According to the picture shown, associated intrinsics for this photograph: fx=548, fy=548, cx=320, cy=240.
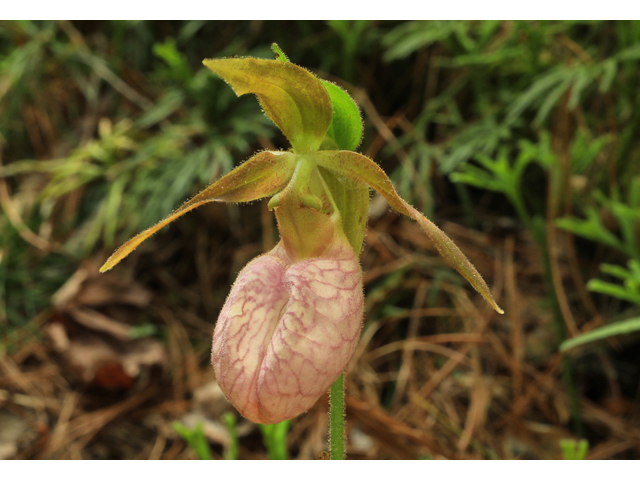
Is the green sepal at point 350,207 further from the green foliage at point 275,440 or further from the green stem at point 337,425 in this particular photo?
the green foliage at point 275,440

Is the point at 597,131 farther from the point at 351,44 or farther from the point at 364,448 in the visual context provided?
the point at 364,448

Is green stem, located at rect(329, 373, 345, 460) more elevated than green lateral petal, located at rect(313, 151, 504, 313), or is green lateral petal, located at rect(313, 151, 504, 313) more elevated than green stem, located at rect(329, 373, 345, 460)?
green lateral petal, located at rect(313, 151, 504, 313)

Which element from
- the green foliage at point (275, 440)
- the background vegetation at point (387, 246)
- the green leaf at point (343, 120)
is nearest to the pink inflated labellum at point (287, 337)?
the green leaf at point (343, 120)

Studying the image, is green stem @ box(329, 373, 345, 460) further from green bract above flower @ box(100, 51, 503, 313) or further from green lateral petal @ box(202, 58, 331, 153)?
green lateral petal @ box(202, 58, 331, 153)

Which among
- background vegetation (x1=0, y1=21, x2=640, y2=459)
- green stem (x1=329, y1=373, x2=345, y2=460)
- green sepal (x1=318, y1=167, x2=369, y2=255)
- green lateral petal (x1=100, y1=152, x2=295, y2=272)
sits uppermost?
green lateral petal (x1=100, y1=152, x2=295, y2=272)

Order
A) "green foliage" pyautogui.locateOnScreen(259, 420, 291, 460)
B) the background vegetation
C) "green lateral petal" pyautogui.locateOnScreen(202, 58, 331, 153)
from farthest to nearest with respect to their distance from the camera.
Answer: the background vegetation
"green foliage" pyautogui.locateOnScreen(259, 420, 291, 460)
"green lateral petal" pyautogui.locateOnScreen(202, 58, 331, 153)

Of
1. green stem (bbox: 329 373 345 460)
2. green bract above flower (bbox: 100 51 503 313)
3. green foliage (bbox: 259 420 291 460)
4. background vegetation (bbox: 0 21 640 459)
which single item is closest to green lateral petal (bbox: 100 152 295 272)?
green bract above flower (bbox: 100 51 503 313)
